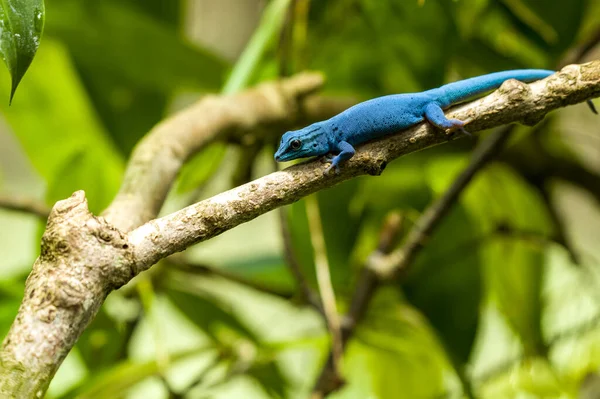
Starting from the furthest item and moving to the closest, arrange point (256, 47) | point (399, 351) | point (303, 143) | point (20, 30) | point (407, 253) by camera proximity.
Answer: point (399, 351), point (407, 253), point (256, 47), point (303, 143), point (20, 30)

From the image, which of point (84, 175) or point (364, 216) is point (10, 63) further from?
point (364, 216)

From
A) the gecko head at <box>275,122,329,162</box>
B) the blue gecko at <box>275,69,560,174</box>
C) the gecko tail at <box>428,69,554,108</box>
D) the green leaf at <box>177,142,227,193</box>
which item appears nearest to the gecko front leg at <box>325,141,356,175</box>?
the blue gecko at <box>275,69,560,174</box>

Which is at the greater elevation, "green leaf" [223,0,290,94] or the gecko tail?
"green leaf" [223,0,290,94]

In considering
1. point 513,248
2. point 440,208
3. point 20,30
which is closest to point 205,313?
point 440,208

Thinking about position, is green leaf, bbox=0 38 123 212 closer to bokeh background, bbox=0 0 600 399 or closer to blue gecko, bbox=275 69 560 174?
bokeh background, bbox=0 0 600 399

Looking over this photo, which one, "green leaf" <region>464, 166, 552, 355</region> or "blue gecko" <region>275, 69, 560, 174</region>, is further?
"green leaf" <region>464, 166, 552, 355</region>

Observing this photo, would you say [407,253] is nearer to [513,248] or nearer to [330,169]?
[513,248]
